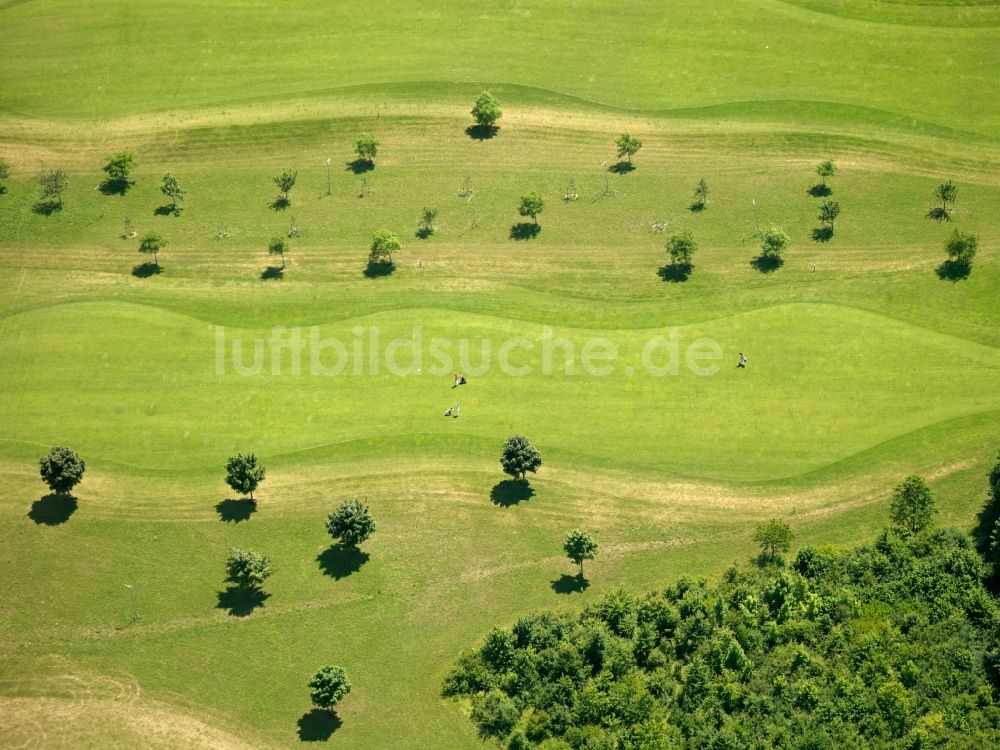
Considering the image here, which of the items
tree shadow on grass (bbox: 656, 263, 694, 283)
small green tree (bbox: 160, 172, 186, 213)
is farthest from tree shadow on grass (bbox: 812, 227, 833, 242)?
small green tree (bbox: 160, 172, 186, 213)

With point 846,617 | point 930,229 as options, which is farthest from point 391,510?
point 930,229

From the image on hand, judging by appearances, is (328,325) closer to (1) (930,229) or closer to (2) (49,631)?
(2) (49,631)

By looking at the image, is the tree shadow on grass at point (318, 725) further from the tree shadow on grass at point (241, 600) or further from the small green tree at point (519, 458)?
the small green tree at point (519, 458)

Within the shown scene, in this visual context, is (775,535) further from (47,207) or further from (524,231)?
(47,207)

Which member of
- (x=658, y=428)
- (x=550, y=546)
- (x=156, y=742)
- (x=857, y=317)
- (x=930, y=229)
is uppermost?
(x=930, y=229)

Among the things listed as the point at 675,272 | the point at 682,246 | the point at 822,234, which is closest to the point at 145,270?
the point at 675,272

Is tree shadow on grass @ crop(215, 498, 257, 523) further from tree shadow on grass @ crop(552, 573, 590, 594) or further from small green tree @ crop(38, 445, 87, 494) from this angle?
tree shadow on grass @ crop(552, 573, 590, 594)
